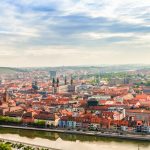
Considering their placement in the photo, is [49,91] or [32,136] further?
[49,91]

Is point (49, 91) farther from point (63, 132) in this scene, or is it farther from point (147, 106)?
point (63, 132)

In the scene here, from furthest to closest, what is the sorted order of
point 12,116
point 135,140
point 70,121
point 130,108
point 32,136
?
1. point 130,108
2. point 12,116
3. point 70,121
4. point 32,136
5. point 135,140

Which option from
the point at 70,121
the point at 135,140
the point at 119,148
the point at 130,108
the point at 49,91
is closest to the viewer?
the point at 119,148

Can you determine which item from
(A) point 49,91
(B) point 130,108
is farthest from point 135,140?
(A) point 49,91

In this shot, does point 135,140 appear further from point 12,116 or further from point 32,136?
point 12,116

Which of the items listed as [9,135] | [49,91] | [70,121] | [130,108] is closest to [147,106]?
[130,108]

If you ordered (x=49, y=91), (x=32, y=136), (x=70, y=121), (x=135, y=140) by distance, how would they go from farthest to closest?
(x=49, y=91)
(x=70, y=121)
(x=32, y=136)
(x=135, y=140)
